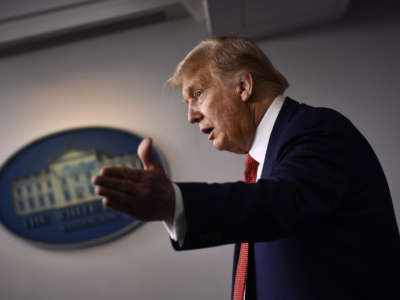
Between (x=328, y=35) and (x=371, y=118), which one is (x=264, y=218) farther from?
(x=328, y=35)

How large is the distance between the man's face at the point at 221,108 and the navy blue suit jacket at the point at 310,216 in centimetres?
19

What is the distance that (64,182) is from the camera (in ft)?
8.34

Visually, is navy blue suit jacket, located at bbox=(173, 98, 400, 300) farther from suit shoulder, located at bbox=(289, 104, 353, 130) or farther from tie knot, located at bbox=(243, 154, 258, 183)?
tie knot, located at bbox=(243, 154, 258, 183)

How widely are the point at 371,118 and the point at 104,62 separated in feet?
5.40

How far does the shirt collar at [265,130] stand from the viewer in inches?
44.6

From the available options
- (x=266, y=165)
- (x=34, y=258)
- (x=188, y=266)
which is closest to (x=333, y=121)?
(x=266, y=165)

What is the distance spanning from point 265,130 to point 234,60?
237 millimetres

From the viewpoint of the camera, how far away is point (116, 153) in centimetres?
255

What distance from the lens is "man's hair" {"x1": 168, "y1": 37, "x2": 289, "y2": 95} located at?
1245 mm

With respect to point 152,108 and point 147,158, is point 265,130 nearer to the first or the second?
point 147,158

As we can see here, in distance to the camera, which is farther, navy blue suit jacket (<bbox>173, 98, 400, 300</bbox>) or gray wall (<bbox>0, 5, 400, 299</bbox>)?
gray wall (<bbox>0, 5, 400, 299</bbox>)

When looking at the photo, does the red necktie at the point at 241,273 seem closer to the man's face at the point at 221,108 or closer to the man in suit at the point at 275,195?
the man in suit at the point at 275,195

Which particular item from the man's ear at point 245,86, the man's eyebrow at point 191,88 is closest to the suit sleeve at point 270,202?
the man's ear at point 245,86

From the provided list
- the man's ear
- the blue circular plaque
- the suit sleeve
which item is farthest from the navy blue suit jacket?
the blue circular plaque
